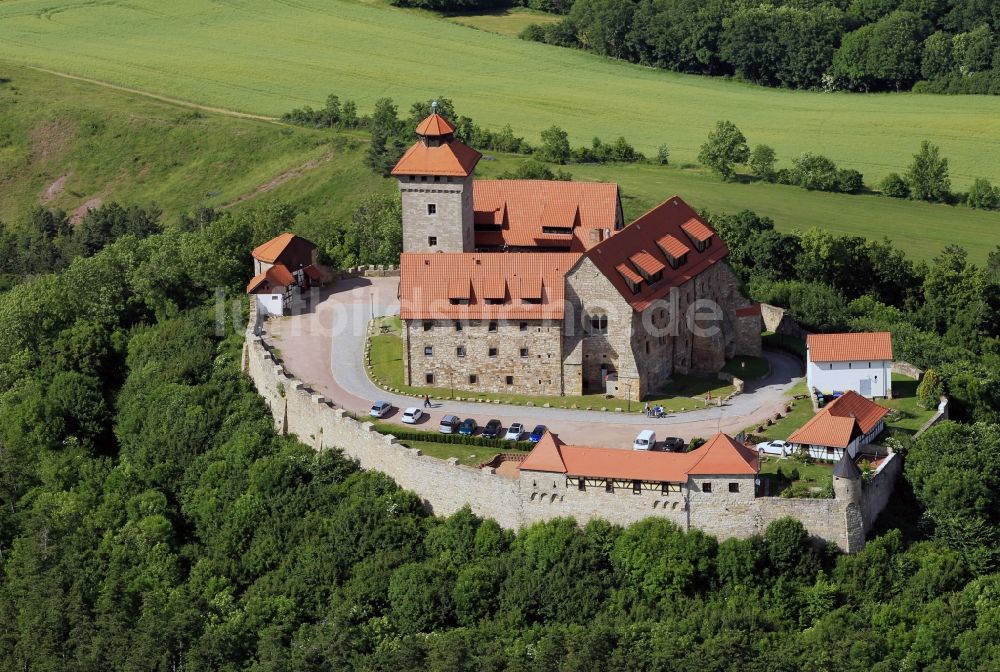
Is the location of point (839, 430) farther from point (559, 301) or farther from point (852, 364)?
point (559, 301)

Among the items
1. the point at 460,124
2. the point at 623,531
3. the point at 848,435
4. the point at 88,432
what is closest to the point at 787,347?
the point at 848,435

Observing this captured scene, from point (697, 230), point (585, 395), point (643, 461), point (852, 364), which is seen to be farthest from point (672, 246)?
point (643, 461)

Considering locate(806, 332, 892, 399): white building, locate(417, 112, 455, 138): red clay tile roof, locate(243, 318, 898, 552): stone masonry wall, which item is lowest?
locate(243, 318, 898, 552): stone masonry wall

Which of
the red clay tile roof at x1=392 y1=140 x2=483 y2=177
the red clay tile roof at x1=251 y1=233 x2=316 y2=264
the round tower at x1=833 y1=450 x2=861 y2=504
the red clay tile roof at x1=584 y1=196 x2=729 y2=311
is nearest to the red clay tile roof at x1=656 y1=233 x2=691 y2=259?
the red clay tile roof at x1=584 y1=196 x2=729 y2=311

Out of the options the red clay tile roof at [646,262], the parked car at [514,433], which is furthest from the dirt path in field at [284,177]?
A: the parked car at [514,433]

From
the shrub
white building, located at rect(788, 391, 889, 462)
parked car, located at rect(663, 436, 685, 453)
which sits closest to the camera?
white building, located at rect(788, 391, 889, 462)

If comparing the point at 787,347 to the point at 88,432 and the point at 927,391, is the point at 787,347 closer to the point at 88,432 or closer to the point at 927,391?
the point at 927,391

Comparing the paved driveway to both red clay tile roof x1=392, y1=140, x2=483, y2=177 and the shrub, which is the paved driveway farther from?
the shrub
